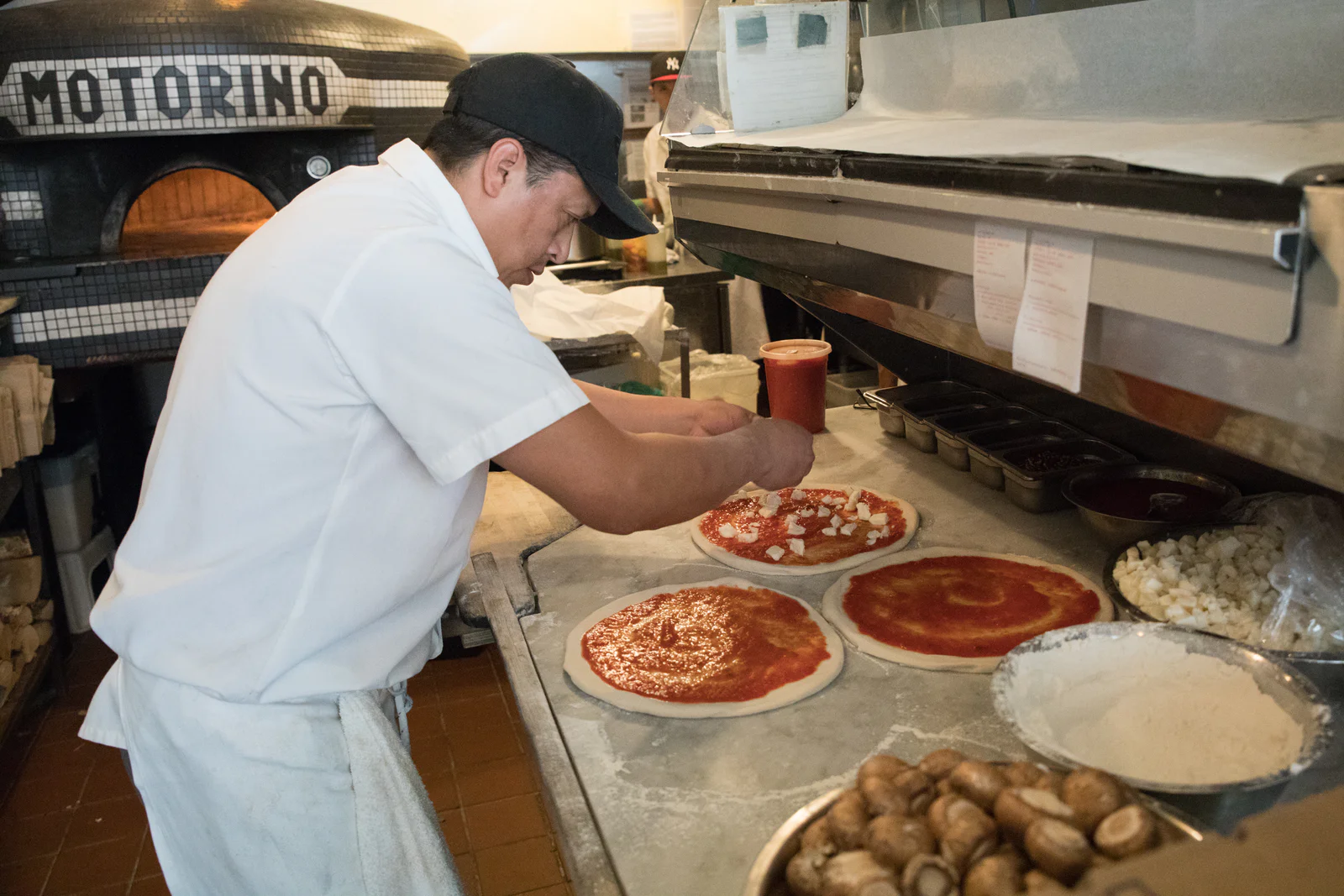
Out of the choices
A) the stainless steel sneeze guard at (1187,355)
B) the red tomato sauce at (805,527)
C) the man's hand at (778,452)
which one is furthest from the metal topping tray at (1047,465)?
the stainless steel sneeze guard at (1187,355)

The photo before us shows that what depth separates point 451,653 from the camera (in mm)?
4113

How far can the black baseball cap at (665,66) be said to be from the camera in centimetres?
583

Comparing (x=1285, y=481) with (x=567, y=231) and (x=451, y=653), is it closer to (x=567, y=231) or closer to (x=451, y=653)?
(x=567, y=231)

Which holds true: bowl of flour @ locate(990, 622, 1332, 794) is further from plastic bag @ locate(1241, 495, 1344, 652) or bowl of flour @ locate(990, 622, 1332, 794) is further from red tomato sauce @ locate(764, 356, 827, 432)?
red tomato sauce @ locate(764, 356, 827, 432)

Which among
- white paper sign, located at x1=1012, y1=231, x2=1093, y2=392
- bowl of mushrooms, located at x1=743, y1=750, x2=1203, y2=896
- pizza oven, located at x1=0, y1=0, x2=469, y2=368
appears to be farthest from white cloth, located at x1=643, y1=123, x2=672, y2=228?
bowl of mushrooms, located at x1=743, y1=750, x2=1203, y2=896

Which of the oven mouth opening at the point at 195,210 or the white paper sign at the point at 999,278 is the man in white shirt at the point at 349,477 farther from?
the oven mouth opening at the point at 195,210

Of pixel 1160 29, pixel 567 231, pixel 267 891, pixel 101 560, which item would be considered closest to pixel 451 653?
pixel 101 560

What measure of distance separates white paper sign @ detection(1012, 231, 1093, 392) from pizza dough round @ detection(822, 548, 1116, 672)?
60cm

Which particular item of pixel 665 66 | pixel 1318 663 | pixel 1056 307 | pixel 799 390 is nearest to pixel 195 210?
pixel 665 66

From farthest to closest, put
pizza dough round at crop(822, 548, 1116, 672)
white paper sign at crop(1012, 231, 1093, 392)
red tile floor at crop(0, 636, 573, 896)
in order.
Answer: red tile floor at crop(0, 636, 573, 896) < pizza dough round at crop(822, 548, 1116, 672) < white paper sign at crop(1012, 231, 1093, 392)

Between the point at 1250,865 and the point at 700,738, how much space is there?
0.88 metres

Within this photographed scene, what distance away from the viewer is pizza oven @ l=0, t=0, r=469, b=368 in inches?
149

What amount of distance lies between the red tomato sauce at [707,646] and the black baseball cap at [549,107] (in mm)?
795

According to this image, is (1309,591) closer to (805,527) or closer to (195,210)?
(805,527)
